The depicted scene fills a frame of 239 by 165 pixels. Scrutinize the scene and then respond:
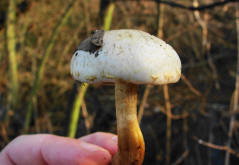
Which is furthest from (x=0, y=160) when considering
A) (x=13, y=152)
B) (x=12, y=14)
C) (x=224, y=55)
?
(x=224, y=55)

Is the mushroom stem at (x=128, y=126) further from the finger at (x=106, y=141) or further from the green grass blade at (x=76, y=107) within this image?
the green grass blade at (x=76, y=107)

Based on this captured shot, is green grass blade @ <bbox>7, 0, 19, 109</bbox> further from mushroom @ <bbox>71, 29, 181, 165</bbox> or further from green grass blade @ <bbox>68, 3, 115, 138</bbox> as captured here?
mushroom @ <bbox>71, 29, 181, 165</bbox>

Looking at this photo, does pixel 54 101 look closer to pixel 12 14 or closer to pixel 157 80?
pixel 12 14

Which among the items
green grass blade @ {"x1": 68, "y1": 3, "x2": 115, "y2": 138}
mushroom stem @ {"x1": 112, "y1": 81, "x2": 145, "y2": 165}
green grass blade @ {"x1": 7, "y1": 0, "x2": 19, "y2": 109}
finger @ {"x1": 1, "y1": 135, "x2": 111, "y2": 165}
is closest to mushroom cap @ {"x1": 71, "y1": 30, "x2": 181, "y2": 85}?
mushroom stem @ {"x1": 112, "y1": 81, "x2": 145, "y2": 165}

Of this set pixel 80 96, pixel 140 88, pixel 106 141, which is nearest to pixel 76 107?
pixel 80 96

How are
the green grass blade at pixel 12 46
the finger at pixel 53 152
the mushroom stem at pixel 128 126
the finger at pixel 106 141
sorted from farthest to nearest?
the green grass blade at pixel 12 46 < the finger at pixel 106 141 < the finger at pixel 53 152 < the mushroom stem at pixel 128 126

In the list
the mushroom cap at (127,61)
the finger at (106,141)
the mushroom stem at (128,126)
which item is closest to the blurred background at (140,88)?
the finger at (106,141)

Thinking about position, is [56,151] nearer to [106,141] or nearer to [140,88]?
[106,141]
